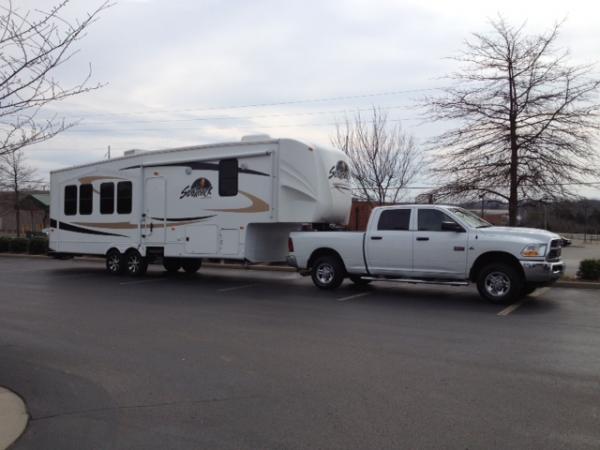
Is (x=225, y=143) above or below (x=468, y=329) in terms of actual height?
above

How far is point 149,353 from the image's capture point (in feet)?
23.8

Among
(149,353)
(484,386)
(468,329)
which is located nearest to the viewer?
(484,386)

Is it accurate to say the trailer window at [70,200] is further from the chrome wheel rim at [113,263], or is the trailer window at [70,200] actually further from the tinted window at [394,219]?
the tinted window at [394,219]

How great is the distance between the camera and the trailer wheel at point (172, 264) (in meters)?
17.6

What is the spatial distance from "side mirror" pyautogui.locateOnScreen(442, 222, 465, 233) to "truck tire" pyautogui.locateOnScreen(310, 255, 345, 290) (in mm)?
2606

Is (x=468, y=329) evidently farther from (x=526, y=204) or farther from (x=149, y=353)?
(x=526, y=204)

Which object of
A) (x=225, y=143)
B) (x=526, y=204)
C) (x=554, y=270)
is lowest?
(x=554, y=270)

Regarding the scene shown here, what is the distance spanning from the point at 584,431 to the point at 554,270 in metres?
6.81

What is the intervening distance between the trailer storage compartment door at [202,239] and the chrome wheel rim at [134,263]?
2.19 meters

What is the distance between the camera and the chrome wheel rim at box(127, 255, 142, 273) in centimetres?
1661

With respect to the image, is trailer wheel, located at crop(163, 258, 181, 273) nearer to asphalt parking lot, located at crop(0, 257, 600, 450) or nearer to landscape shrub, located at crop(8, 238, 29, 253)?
asphalt parking lot, located at crop(0, 257, 600, 450)

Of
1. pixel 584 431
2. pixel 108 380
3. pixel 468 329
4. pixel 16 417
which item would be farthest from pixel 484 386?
pixel 16 417

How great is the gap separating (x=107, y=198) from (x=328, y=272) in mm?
7556

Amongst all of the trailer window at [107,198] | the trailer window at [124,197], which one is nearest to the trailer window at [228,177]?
the trailer window at [124,197]
